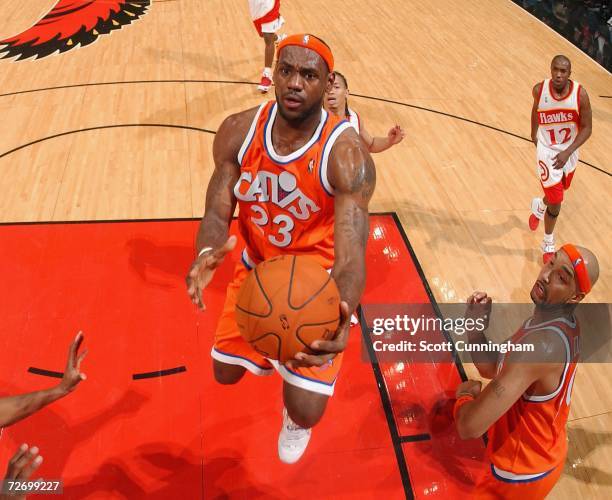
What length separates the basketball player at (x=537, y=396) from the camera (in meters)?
2.76

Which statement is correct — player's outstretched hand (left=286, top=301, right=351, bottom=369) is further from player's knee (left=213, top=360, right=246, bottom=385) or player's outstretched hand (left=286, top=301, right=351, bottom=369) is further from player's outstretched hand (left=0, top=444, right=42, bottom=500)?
player's outstretched hand (left=0, top=444, right=42, bottom=500)

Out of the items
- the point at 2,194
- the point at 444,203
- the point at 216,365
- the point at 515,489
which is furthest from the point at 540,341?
the point at 2,194

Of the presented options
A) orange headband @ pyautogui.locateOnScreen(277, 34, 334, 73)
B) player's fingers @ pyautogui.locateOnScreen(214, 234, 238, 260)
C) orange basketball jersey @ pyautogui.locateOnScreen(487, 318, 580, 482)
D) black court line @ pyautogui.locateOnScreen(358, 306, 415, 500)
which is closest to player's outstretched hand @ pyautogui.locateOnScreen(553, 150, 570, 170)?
black court line @ pyautogui.locateOnScreen(358, 306, 415, 500)

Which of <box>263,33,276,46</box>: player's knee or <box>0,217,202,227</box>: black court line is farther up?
<box>263,33,276,46</box>: player's knee

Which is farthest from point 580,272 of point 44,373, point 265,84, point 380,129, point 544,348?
Result: point 265,84

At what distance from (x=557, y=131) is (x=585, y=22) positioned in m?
6.14

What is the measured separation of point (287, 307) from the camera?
8.43 feet

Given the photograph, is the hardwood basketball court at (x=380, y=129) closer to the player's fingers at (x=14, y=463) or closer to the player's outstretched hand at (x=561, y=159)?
the player's outstretched hand at (x=561, y=159)

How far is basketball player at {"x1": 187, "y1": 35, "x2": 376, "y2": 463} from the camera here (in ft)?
9.97

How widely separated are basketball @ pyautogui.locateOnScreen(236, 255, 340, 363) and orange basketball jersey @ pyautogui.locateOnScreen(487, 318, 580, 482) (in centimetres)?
103

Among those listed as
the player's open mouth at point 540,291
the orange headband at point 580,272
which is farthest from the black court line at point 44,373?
the orange headband at point 580,272

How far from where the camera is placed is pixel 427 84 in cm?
882

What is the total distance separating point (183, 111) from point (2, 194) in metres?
2.51

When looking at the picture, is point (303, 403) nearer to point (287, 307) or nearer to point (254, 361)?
point (254, 361)
